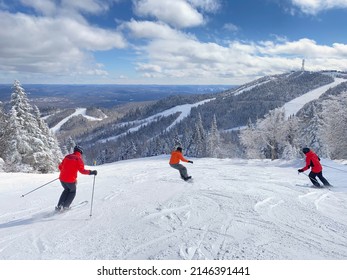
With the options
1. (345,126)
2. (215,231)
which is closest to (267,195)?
(215,231)

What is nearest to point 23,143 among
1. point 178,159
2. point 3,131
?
point 3,131

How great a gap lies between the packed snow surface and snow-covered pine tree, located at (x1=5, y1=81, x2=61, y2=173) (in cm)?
1541

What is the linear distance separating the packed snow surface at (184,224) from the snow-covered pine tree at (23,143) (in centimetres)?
1541

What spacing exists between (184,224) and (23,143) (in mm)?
23332

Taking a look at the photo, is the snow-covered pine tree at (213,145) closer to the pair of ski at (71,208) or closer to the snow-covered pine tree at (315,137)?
the snow-covered pine tree at (315,137)

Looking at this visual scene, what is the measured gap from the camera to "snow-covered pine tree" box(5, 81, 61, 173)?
84.1ft

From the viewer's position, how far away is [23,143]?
25953 millimetres

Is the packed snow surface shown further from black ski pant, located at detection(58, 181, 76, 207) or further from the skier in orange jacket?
the skier in orange jacket

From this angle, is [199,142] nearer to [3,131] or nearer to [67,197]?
[3,131]

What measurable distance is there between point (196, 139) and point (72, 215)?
6855 centimetres

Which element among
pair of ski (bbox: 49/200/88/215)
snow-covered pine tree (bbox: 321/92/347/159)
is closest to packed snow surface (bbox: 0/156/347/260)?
pair of ski (bbox: 49/200/88/215)

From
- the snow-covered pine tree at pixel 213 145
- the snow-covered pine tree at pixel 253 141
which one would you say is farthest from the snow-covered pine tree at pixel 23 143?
the snow-covered pine tree at pixel 213 145

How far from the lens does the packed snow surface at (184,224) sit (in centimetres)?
601
